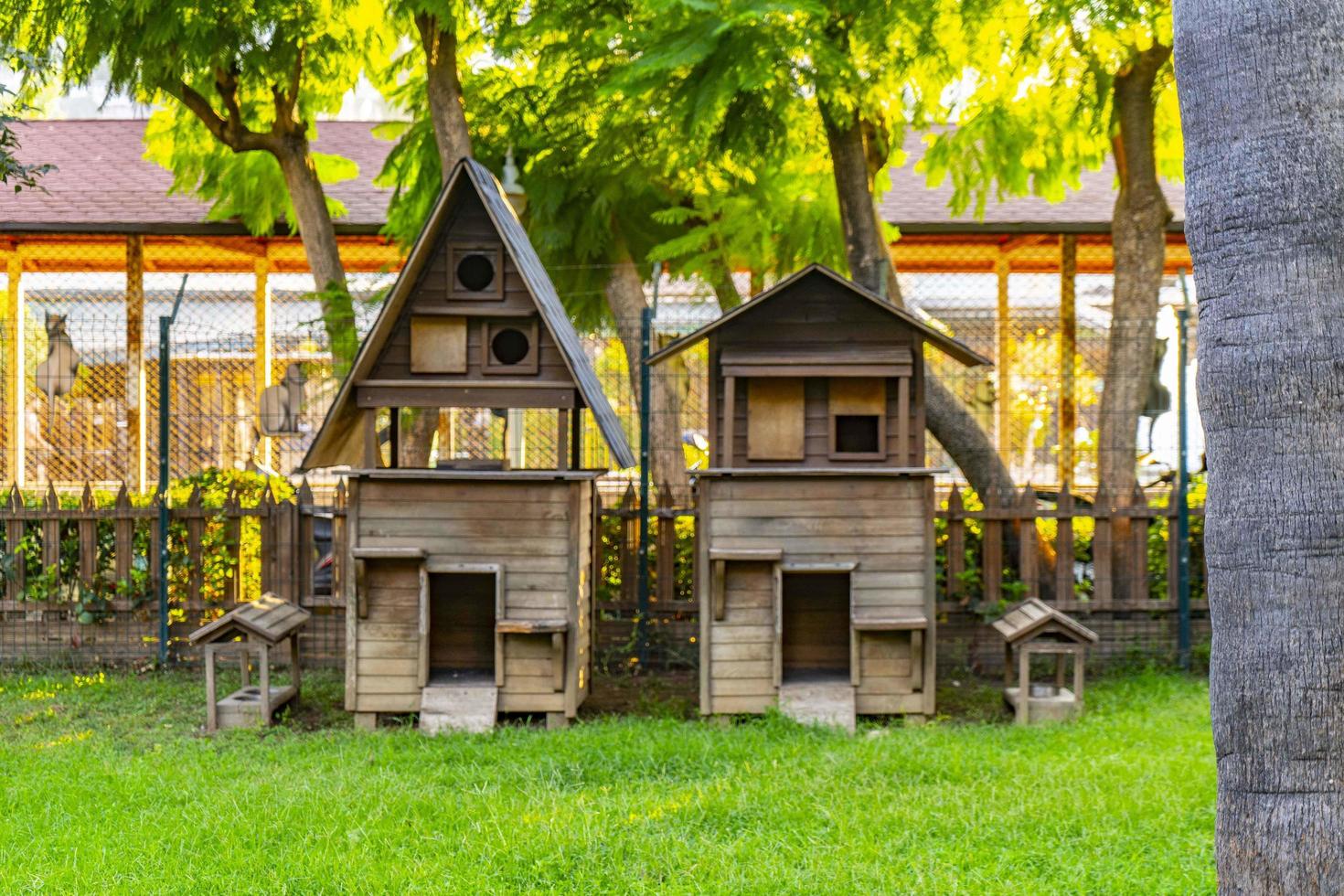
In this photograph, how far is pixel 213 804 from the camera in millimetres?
5797

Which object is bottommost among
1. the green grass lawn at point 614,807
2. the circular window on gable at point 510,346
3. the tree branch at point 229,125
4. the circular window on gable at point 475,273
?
the green grass lawn at point 614,807

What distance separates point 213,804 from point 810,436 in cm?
424

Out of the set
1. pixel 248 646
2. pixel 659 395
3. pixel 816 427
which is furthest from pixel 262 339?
pixel 816 427

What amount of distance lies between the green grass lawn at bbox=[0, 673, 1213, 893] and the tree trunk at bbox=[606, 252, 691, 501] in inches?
150

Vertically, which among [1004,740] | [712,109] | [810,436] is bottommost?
[1004,740]

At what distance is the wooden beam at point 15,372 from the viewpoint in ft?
36.7

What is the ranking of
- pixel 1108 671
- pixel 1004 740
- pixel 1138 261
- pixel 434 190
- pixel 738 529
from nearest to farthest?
pixel 1004 740, pixel 738 529, pixel 1108 671, pixel 1138 261, pixel 434 190

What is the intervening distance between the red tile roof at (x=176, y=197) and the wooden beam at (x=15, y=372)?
30.1 inches

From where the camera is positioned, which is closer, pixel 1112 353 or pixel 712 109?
pixel 712 109

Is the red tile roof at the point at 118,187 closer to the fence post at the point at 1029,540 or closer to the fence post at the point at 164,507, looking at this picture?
the fence post at the point at 164,507

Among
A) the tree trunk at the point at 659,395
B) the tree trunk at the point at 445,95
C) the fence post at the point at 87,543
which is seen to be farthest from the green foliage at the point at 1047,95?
the fence post at the point at 87,543

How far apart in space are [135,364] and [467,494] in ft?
28.1

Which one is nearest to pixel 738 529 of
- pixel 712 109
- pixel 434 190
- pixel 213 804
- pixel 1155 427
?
pixel 712 109

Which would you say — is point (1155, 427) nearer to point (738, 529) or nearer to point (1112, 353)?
point (1112, 353)
